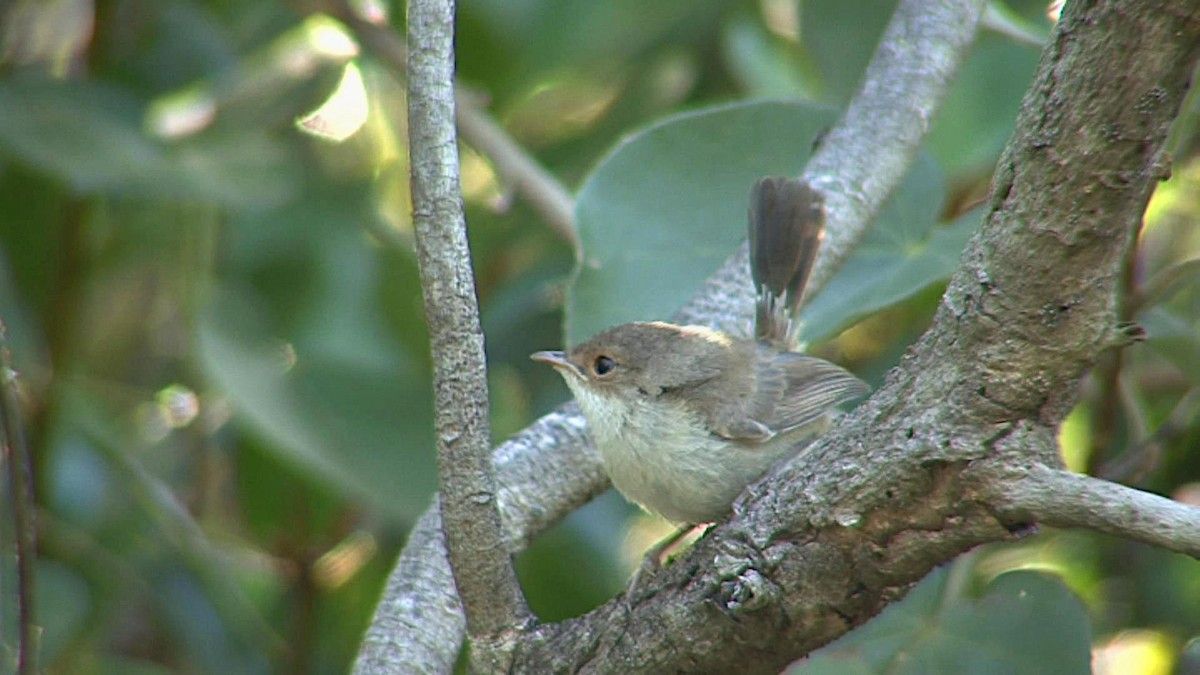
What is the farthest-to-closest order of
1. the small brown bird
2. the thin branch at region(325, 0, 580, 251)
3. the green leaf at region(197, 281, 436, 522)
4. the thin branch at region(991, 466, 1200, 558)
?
the thin branch at region(325, 0, 580, 251) < the green leaf at region(197, 281, 436, 522) < the small brown bird < the thin branch at region(991, 466, 1200, 558)

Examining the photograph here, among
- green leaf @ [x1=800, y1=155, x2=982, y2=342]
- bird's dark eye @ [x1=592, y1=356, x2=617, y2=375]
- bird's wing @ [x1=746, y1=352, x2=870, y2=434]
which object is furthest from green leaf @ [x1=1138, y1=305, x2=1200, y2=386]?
bird's dark eye @ [x1=592, y1=356, x2=617, y2=375]

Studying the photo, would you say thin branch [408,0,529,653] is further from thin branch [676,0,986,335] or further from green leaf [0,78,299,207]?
green leaf [0,78,299,207]

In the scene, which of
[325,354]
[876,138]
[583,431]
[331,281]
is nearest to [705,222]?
[876,138]

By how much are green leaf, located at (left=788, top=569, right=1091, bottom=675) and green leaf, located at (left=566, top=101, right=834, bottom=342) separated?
93cm

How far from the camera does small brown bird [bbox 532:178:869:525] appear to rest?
2.70 m

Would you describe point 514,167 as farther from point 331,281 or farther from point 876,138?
point 876,138

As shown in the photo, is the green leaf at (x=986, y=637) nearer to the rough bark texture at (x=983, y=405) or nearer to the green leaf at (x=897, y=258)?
the green leaf at (x=897, y=258)

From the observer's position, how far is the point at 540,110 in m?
5.12

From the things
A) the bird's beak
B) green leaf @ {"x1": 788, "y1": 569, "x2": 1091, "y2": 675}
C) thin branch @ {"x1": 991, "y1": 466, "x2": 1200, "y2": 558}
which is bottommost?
green leaf @ {"x1": 788, "y1": 569, "x2": 1091, "y2": 675}

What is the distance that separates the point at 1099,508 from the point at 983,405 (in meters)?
0.20

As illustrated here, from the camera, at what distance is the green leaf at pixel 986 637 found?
2434 millimetres

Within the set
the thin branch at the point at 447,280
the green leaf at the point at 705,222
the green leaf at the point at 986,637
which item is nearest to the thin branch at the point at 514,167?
the green leaf at the point at 705,222

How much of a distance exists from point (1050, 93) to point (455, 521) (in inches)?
41.6

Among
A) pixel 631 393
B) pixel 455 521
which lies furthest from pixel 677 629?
pixel 631 393
